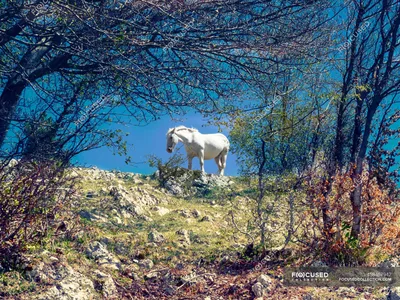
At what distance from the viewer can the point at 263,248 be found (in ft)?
22.9

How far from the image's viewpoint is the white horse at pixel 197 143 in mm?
15509

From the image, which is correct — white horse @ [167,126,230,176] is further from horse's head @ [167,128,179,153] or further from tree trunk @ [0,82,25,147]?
tree trunk @ [0,82,25,147]

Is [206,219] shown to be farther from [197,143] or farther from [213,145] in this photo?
[213,145]

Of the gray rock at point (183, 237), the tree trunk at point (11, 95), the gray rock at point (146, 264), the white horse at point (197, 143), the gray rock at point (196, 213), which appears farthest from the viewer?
the white horse at point (197, 143)

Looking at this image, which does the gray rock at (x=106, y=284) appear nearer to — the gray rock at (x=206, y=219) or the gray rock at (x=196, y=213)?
the gray rock at (x=206, y=219)

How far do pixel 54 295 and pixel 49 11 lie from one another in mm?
3300

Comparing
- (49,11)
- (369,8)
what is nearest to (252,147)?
(369,8)

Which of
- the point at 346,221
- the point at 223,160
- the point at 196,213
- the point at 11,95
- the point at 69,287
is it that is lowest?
the point at 69,287

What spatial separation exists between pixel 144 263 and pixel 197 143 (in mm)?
10065

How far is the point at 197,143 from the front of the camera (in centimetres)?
1648

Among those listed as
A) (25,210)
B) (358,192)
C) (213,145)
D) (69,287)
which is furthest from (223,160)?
(69,287)

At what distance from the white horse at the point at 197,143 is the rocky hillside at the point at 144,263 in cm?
535

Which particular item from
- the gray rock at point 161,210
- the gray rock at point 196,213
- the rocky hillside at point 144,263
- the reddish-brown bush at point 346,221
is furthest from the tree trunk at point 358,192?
the gray rock at point 161,210

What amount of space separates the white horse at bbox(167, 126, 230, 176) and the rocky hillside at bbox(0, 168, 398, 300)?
5355 mm
